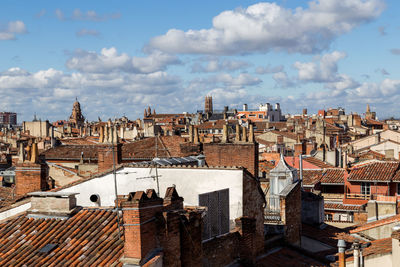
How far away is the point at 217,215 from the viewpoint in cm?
1215

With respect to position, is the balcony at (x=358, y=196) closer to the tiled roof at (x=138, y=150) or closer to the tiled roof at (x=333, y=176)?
the tiled roof at (x=333, y=176)

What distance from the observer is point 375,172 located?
32562 mm

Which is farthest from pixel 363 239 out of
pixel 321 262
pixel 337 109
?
pixel 337 109

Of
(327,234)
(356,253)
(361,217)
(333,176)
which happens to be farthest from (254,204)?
(333,176)

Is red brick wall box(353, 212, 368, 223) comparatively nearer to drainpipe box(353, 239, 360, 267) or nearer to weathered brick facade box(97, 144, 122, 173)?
weathered brick facade box(97, 144, 122, 173)

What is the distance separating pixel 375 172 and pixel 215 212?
23.2m

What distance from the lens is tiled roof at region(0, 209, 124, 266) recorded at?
9219 mm

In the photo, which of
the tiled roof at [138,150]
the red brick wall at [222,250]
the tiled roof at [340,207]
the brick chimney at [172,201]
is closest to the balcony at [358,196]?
the tiled roof at [340,207]

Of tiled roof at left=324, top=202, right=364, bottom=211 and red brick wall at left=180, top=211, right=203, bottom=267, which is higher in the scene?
red brick wall at left=180, top=211, right=203, bottom=267

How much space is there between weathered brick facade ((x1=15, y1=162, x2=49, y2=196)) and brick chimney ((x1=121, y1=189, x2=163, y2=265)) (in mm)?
7676

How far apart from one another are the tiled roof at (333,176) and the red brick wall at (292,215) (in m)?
16.6

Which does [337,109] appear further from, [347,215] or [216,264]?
[216,264]

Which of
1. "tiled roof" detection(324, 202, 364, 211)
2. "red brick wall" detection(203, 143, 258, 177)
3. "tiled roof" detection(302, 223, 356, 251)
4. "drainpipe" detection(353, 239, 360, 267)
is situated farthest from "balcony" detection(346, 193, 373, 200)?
"drainpipe" detection(353, 239, 360, 267)

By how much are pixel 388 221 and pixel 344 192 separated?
598 inches
